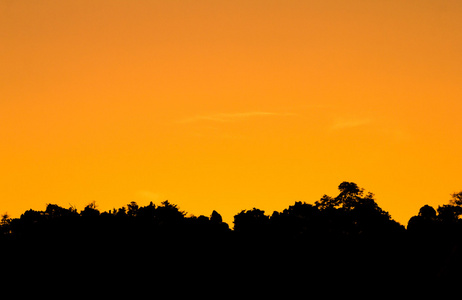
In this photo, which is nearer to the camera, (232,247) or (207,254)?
(207,254)

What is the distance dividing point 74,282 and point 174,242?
14.7m

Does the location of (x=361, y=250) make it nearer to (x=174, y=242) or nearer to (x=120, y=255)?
(x=174, y=242)

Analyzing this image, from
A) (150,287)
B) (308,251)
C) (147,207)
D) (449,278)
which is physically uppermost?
(147,207)

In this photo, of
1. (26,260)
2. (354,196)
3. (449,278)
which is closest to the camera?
(449,278)

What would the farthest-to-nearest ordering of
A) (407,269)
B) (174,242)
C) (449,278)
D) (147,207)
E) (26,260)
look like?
(147,207), (174,242), (26,260), (407,269), (449,278)

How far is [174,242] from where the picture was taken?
80.8m

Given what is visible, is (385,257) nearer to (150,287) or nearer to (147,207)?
(150,287)

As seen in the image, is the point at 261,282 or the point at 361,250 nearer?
the point at 261,282

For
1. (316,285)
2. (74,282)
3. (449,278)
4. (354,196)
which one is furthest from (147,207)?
(449,278)

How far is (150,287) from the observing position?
70.2m

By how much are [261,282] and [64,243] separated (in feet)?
81.0

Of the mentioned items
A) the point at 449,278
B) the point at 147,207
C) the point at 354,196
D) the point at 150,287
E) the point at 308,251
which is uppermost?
the point at 354,196

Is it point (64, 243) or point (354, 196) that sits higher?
point (354, 196)

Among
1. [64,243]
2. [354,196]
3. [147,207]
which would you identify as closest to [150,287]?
[64,243]
